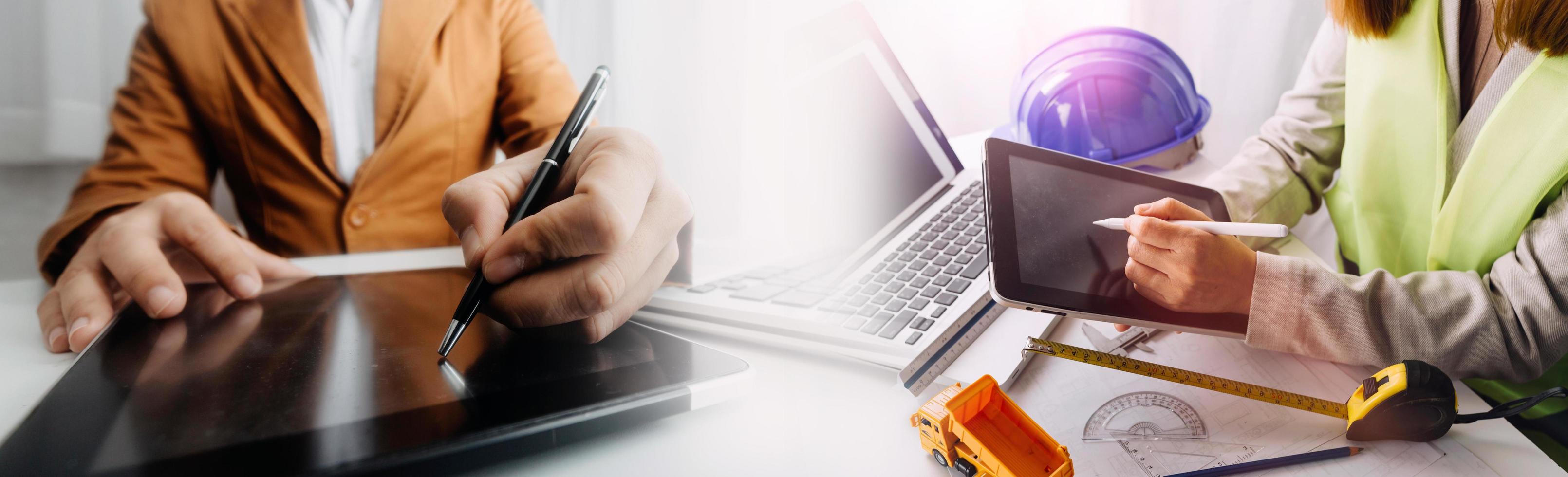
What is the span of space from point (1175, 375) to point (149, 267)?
25.4 inches

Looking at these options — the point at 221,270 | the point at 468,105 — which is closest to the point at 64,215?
the point at 221,270

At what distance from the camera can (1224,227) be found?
454 mm

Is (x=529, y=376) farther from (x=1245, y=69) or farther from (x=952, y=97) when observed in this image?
(x=1245, y=69)

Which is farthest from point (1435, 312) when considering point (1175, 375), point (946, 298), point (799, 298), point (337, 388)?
point (337, 388)

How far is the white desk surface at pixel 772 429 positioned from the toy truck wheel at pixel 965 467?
14 millimetres

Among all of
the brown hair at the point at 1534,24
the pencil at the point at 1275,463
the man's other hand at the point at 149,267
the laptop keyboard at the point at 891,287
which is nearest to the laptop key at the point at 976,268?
the laptop keyboard at the point at 891,287

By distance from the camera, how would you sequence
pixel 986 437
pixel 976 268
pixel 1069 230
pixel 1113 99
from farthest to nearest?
pixel 1113 99
pixel 976 268
pixel 1069 230
pixel 986 437

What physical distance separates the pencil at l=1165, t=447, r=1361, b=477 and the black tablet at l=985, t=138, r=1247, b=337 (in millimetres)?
97

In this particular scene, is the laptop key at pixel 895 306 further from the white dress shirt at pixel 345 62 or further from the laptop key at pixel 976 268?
the white dress shirt at pixel 345 62

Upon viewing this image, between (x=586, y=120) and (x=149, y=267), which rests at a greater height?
(x=586, y=120)

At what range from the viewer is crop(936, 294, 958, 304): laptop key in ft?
1.77

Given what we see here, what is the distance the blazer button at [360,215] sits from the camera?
1.69 feet

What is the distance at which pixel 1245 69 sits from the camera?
3.66 feet

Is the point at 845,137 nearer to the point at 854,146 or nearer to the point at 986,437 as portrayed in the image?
the point at 854,146
